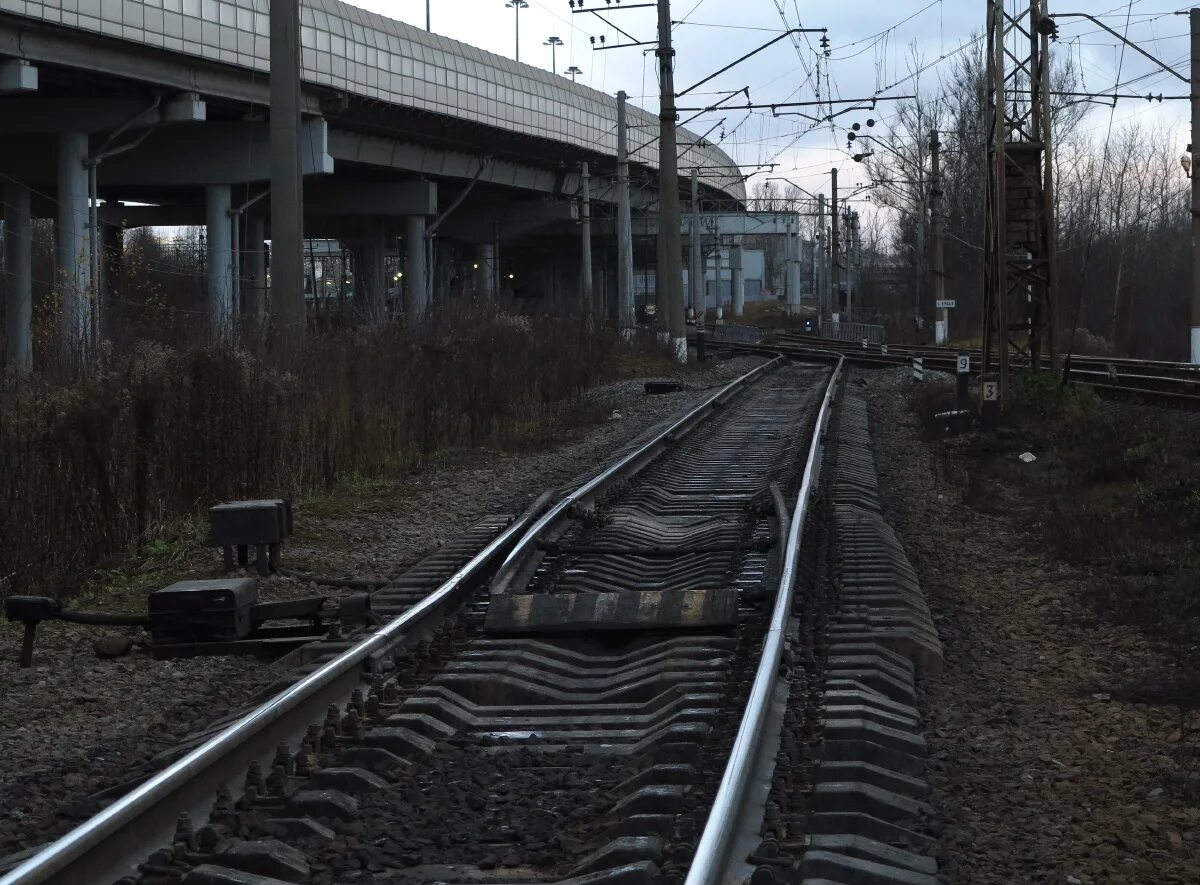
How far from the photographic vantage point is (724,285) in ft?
573

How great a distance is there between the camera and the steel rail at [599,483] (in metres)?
9.30

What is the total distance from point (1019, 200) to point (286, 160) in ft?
34.1

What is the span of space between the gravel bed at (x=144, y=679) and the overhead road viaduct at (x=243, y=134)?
2512mm

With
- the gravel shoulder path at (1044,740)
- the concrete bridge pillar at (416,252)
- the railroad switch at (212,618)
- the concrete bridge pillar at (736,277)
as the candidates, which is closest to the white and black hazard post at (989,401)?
the gravel shoulder path at (1044,740)

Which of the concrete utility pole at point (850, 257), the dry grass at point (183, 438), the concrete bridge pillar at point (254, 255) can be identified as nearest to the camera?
the dry grass at point (183, 438)

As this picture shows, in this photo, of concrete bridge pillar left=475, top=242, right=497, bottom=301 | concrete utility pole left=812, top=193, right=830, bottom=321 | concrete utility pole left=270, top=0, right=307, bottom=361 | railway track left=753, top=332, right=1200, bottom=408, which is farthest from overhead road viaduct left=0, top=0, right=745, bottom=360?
concrete utility pole left=812, top=193, right=830, bottom=321

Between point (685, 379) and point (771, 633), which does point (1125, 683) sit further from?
point (685, 379)

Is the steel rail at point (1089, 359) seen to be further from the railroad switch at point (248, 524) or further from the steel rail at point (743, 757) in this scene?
the steel rail at point (743, 757)

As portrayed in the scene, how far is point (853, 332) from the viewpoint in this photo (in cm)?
6625

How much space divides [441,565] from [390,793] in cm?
471

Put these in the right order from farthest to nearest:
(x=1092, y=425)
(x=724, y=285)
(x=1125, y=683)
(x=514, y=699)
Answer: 1. (x=724, y=285)
2. (x=1092, y=425)
3. (x=1125, y=683)
4. (x=514, y=699)

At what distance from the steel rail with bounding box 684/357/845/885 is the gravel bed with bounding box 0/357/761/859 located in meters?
2.12

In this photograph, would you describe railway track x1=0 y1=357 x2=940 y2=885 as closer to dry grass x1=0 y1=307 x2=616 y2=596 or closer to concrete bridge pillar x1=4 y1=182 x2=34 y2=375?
dry grass x1=0 y1=307 x2=616 y2=596

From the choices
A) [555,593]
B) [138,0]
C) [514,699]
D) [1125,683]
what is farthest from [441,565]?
[138,0]
